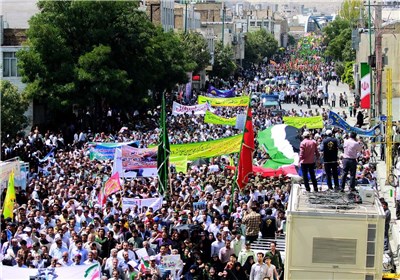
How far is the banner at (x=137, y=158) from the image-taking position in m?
25.9

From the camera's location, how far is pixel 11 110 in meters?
40.4

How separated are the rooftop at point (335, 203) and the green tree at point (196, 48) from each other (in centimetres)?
6194

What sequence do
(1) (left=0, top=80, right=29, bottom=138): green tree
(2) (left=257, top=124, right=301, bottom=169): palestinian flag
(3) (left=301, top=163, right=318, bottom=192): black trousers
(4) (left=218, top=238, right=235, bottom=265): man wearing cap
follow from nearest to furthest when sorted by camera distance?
(3) (left=301, top=163, right=318, bottom=192): black trousers < (4) (left=218, top=238, right=235, bottom=265): man wearing cap < (2) (left=257, top=124, right=301, bottom=169): palestinian flag < (1) (left=0, top=80, right=29, bottom=138): green tree

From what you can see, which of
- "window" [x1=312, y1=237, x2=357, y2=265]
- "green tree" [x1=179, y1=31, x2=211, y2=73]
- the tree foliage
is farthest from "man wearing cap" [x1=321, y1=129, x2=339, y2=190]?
"green tree" [x1=179, y1=31, x2=211, y2=73]

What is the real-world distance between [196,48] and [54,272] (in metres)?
65.4

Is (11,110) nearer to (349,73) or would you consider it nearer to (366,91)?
(366,91)

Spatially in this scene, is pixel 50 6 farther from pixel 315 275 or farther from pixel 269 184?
pixel 315 275

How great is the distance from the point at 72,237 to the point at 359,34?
56.6 m

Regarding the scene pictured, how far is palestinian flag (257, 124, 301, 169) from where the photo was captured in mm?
27891

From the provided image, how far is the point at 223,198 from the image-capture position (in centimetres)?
2216

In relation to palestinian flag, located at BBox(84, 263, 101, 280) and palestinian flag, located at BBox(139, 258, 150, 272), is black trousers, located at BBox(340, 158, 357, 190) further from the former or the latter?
palestinian flag, located at BBox(84, 263, 101, 280)

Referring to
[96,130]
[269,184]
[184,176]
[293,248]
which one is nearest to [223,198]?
[269,184]

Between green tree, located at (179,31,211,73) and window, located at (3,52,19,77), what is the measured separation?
26916mm

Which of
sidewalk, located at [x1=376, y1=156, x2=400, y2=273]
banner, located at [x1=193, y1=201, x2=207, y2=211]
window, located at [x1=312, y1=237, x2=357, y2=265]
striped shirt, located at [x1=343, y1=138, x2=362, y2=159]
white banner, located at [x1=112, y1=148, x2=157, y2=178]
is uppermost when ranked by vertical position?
striped shirt, located at [x1=343, y1=138, x2=362, y2=159]
